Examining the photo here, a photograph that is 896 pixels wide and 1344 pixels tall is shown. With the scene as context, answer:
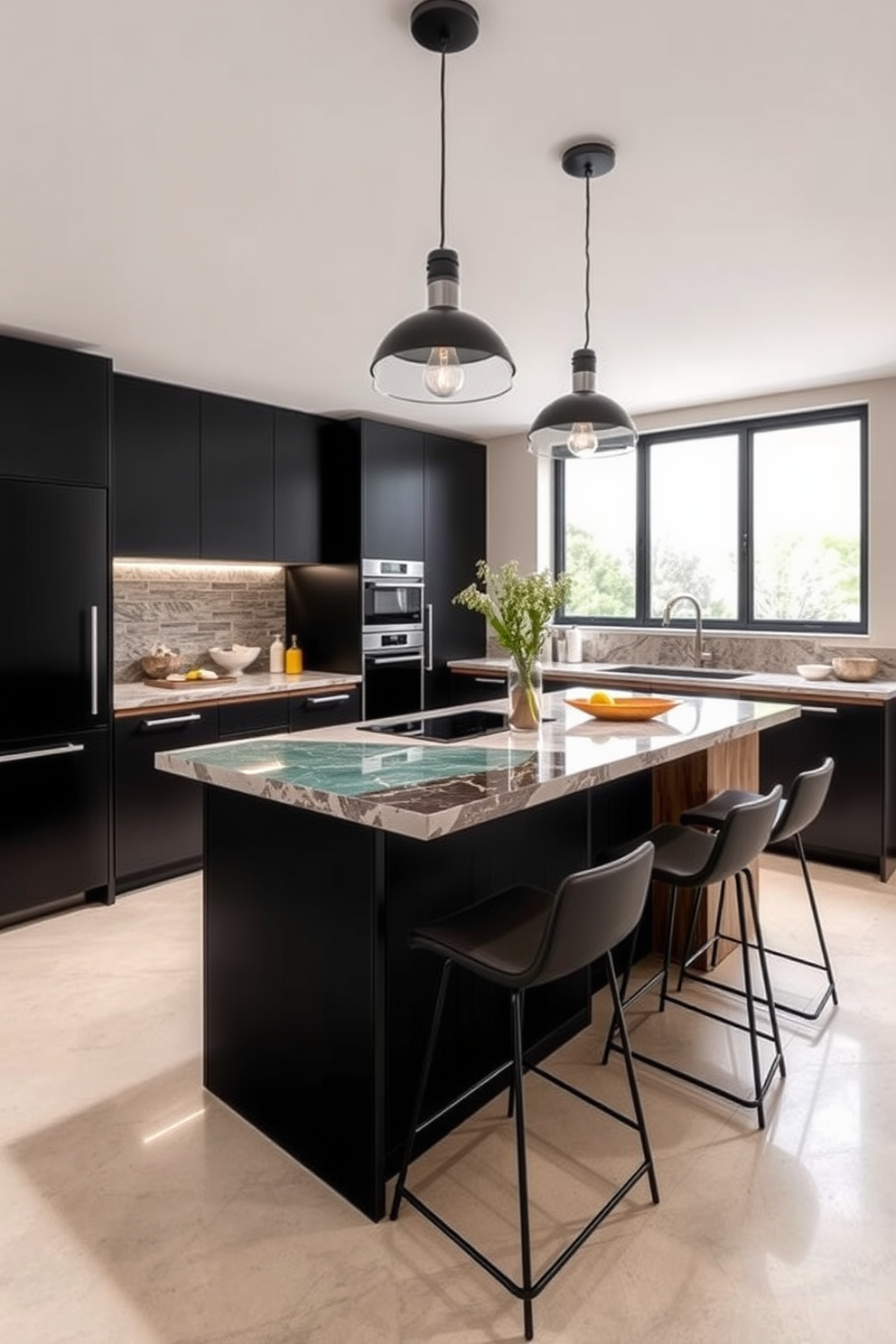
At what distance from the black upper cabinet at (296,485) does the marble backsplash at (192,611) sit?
41 cm

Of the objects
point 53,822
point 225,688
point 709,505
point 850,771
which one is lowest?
point 53,822

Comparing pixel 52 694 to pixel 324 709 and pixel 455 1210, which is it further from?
pixel 455 1210

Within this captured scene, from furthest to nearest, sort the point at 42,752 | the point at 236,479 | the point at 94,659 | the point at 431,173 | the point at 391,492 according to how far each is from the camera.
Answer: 1. the point at 391,492
2. the point at 236,479
3. the point at 94,659
4. the point at 42,752
5. the point at 431,173

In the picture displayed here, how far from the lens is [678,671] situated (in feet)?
17.2

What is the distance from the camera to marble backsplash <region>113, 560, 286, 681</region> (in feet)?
15.6

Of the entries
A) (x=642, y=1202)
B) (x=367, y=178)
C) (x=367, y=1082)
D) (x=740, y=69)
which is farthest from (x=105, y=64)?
(x=642, y=1202)

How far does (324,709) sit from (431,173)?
3.11 meters

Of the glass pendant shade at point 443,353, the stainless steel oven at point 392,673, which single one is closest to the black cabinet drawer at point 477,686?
the stainless steel oven at point 392,673

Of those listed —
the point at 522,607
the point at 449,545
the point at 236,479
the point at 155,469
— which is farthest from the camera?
the point at 449,545

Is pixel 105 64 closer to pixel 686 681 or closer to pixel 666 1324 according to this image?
pixel 666 1324

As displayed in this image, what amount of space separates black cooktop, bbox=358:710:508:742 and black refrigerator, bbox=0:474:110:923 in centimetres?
161

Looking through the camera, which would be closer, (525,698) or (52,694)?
(525,698)

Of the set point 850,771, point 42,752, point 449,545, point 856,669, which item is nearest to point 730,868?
point 850,771

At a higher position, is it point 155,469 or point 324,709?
point 155,469
